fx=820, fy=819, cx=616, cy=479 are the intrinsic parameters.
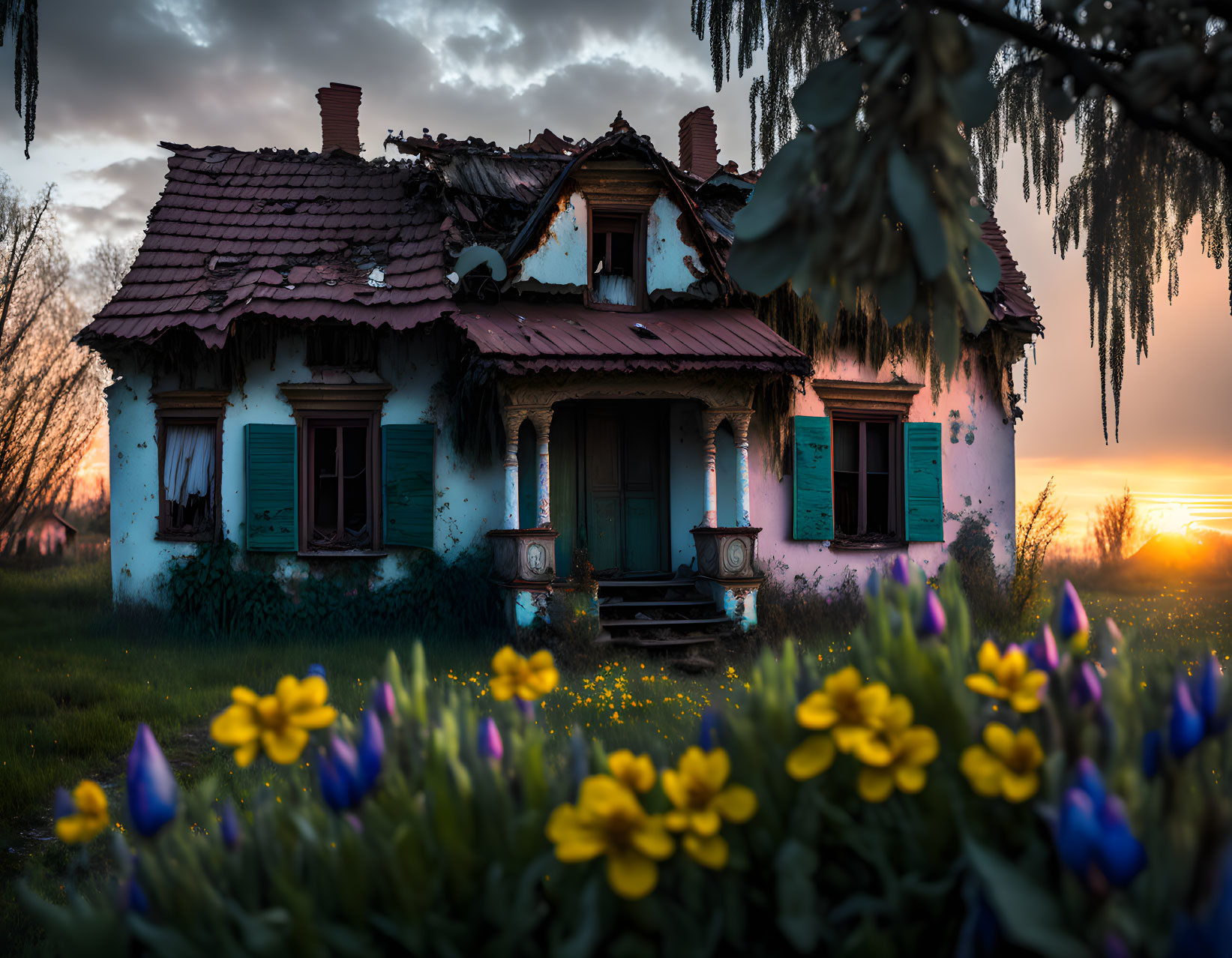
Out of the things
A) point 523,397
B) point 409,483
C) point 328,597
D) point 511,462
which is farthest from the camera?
point 409,483

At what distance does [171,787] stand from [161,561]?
1048 centimetres

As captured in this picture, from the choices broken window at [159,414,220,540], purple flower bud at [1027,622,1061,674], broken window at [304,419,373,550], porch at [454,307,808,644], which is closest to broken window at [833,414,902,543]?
porch at [454,307,808,644]

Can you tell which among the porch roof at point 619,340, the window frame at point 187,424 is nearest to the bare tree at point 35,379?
the window frame at point 187,424

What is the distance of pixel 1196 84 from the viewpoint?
7.16 ft

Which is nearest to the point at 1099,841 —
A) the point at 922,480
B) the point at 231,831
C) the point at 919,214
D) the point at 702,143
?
the point at 919,214

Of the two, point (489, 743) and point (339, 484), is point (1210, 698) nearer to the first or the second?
point (489, 743)

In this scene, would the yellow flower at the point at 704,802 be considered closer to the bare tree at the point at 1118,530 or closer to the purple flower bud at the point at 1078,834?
the purple flower bud at the point at 1078,834

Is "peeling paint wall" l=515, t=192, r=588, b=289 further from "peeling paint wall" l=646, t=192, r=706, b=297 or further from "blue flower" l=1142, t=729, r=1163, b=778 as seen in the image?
"blue flower" l=1142, t=729, r=1163, b=778

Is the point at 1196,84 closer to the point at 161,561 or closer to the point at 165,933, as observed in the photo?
the point at 165,933

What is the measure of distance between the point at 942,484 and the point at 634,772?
1134 centimetres

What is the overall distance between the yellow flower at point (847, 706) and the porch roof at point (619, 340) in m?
7.73

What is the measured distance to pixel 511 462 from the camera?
977 centimetres

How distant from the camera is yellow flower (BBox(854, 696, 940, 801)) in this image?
155 cm

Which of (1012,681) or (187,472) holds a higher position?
(187,472)
